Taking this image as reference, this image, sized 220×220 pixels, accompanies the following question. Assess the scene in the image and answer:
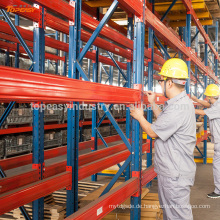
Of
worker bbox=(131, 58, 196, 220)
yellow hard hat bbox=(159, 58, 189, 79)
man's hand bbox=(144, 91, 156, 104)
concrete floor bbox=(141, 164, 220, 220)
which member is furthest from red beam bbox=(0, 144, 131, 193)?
concrete floor bbox=(141, 164, 220, 220)

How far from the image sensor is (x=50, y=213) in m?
3.95

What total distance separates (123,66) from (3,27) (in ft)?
14.9

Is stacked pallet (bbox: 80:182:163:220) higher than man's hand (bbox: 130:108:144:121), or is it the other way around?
man's hand (bbox: 130:108:144:121)

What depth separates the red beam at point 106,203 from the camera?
88.4 inches

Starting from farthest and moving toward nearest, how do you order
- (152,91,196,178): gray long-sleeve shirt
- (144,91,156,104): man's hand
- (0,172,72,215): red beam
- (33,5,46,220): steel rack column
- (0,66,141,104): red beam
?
(33,5,46,220): steel rack column < (144,91,156,104): man's hand < (152,91,196,178): gray long-sleeve shirt < (0,172,72,215): red beam < (0,66,141,104): red beam

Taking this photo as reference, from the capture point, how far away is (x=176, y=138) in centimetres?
310

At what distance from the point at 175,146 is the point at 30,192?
5.44ft

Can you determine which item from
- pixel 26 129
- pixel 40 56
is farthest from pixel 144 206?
pixel 26 129

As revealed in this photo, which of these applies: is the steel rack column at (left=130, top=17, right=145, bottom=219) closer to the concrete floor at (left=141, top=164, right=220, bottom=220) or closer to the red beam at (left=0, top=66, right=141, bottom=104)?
the red beam at (left=0, top=66, right=141, bottom=104)

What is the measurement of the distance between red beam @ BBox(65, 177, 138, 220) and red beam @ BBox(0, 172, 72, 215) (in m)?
0.64

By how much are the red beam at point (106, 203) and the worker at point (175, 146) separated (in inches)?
14.8

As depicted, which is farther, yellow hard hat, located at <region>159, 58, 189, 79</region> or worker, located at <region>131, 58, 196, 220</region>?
yellow hard hat, located at <region>159, 58, 189, 79</region>

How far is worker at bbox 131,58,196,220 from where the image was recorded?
3.00 meters

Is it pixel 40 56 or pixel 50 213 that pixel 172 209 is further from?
pixel 40 56
